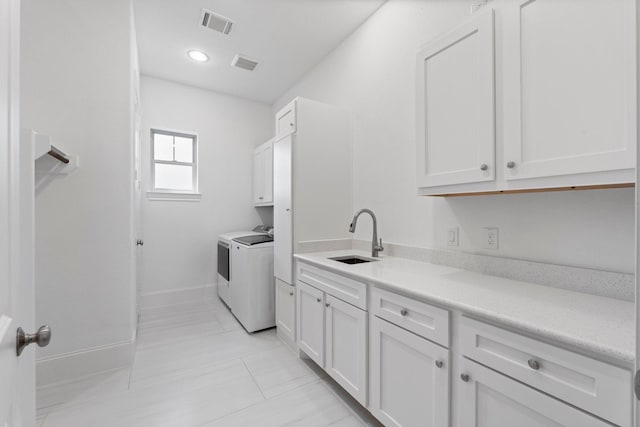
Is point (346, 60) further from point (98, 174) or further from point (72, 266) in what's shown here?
point (72, 266)

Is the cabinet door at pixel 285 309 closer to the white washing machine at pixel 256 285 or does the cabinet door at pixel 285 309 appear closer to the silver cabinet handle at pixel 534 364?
the white washing machine at pixel 256 285

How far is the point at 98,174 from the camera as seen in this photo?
2.06m

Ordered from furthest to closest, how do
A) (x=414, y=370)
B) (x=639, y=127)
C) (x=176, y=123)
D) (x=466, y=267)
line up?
(x=176, y=123) < (x=466, y=267) < (x=414, y=370) < (x=639, y=127)

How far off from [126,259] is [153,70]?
2372mm

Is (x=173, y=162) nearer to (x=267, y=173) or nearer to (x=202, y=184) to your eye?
(x=202, y=184)

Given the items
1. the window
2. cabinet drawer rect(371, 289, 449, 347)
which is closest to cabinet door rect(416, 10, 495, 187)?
cabinet drawer rect(371, 289, 449, 347)

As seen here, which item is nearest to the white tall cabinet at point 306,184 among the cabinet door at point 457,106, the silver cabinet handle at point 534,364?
the cabinet door at point 457,106

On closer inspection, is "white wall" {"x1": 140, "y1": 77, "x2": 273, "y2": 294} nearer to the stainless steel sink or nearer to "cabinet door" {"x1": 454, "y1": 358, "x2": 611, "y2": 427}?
the stainless steel sink

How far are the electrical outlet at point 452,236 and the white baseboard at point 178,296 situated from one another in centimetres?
317

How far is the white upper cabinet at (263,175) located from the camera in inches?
137

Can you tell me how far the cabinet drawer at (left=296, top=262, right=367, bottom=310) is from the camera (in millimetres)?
1544

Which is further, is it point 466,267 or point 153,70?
point 153,70

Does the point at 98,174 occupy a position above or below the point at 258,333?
above

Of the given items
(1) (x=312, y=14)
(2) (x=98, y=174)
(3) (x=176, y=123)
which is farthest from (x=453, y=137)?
(3) (x=176, y=123)
